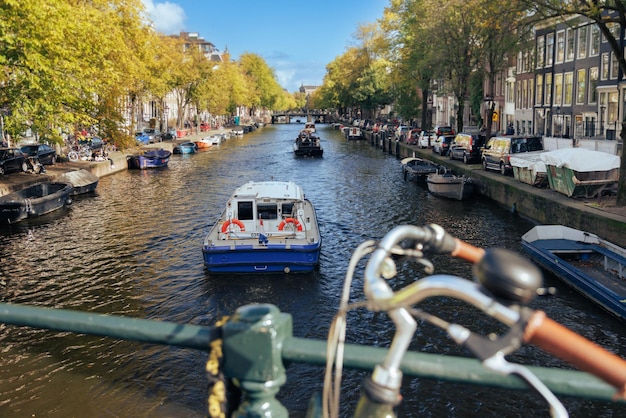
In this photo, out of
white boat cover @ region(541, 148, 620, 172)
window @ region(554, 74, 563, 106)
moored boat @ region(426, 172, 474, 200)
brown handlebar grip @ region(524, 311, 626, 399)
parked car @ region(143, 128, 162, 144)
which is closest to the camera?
brown handlebar grip @ region(524, 311, 626, 399)

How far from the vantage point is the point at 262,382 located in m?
2.08

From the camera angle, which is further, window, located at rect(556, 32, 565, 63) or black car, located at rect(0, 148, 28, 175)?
window, located at rect(556, 32, 565, 63)

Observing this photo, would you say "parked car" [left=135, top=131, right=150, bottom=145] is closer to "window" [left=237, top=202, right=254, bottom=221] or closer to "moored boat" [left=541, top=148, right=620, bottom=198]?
"window" [left=237, top=202, right=254, bottom=221]

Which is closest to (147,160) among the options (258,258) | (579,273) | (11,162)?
(11,162)

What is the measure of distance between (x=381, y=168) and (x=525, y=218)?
21.7m

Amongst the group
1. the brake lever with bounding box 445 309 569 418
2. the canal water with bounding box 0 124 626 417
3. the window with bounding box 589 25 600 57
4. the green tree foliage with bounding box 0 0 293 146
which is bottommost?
the canal water with bounding box 0 124 626 417

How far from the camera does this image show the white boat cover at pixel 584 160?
2312cm

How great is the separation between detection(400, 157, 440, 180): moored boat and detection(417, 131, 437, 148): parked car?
12000 mm

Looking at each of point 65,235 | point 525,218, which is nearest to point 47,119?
point 65,235

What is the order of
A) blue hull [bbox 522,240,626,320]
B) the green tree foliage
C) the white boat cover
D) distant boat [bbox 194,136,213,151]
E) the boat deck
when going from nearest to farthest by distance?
blue hull [bbox 522,240,626,320], the boat deck, the white boat cover, the green tree foliage, distant boat [bbox 194,136,213,151]

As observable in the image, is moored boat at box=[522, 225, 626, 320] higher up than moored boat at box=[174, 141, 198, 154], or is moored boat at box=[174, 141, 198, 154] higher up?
moored boat at box=[174, 141, 198, 154]

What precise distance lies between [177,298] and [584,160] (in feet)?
54.4

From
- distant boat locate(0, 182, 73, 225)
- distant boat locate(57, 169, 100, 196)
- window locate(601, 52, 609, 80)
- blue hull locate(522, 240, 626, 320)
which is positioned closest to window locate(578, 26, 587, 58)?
window locate(601, 52, 609, 80)

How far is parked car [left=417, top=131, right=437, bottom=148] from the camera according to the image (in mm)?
Answer: 52537
